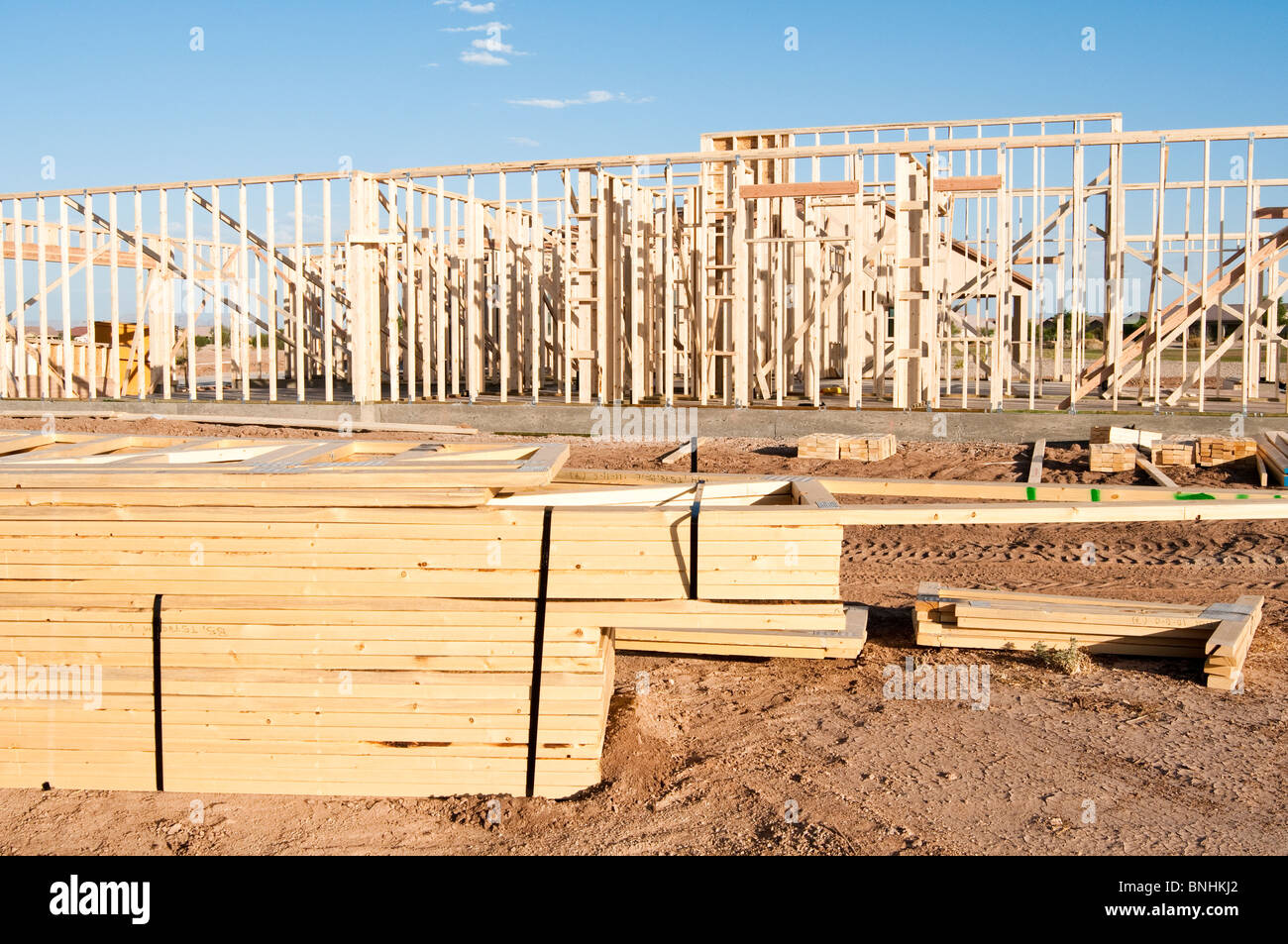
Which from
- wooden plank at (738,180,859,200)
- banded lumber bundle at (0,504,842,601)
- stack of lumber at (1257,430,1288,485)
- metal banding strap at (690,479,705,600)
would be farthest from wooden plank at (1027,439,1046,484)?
banded lumber bundle at (0,504,842,601)

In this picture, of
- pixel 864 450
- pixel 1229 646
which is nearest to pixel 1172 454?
pixel 864 450

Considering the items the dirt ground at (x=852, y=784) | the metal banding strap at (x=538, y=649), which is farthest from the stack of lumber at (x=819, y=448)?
the metal banding strap at (x=538, y=649)

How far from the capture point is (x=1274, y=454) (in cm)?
1106

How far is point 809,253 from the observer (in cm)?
1986

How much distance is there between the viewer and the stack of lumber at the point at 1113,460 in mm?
11914

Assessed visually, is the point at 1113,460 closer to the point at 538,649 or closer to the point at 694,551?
the point at 694,551

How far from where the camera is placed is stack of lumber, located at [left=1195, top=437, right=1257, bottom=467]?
11938 millimetres

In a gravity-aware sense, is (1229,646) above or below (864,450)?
below

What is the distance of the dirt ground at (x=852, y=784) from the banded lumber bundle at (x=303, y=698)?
136 mm

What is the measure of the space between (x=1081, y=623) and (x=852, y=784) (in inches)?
96.4

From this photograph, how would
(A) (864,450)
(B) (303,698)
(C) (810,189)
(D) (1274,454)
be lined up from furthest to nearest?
1. (C) (810,189)
2. (A) (864,450)
3. (D) (1274,454)
4. (B) (303,698)

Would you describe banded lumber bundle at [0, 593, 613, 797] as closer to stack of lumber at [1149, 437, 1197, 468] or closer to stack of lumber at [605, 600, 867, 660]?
stack of lumber at [605, 600, 867, 660]

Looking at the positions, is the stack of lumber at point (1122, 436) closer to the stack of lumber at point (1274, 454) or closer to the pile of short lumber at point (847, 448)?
the stack of lumber at point (1274, 454)
